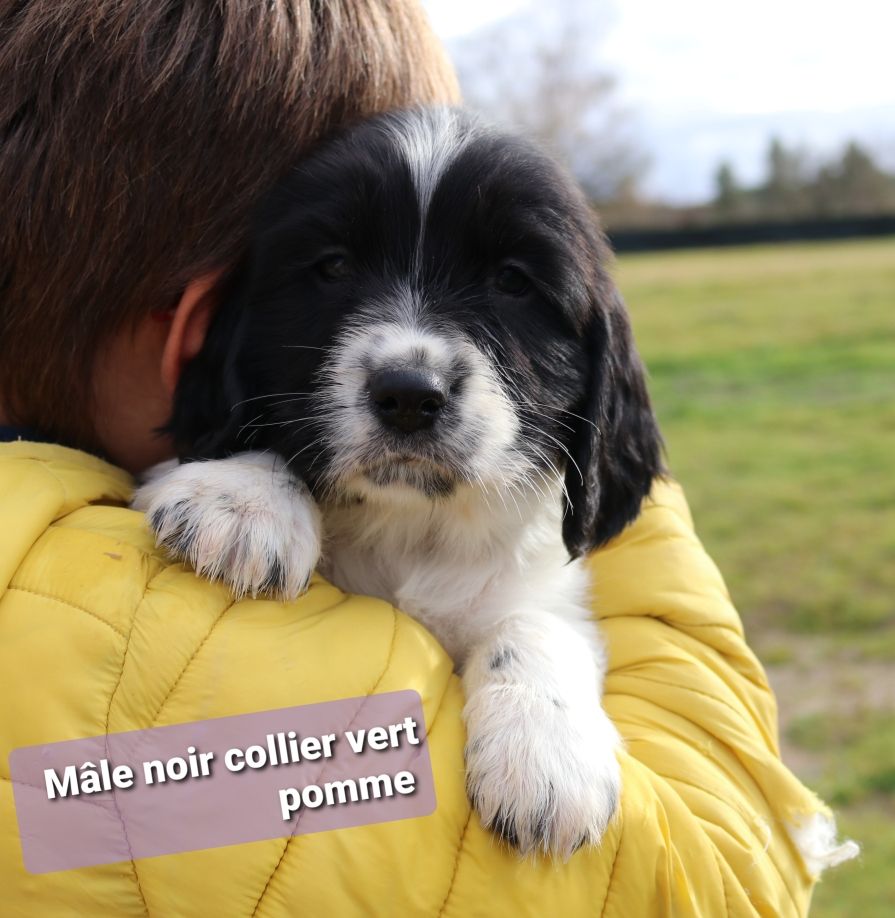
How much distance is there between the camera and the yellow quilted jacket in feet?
5.80

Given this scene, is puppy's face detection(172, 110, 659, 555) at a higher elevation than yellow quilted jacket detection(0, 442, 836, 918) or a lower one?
higher

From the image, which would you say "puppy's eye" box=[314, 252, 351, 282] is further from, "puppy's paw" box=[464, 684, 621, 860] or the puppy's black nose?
"puppy's paw" box=[464, 684, 621, 860]

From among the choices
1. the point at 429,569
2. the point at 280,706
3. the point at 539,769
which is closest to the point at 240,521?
the point at 280,706

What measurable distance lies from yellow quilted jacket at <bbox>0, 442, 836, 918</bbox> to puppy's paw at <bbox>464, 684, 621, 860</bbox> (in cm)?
3

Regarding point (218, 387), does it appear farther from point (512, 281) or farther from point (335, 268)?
point (512, 281)

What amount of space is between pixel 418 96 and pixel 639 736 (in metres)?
1.57

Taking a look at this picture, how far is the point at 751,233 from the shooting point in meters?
36.9

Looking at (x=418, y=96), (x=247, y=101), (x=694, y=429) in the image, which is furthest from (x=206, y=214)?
(x=694, y=429)

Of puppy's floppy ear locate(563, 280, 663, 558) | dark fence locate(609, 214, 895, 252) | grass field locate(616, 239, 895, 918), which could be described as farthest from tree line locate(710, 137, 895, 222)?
puppy's floppy ear locate(563, 280, 663, 558)

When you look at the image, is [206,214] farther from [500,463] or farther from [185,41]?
[500,463]

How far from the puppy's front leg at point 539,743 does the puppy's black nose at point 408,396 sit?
0.55m

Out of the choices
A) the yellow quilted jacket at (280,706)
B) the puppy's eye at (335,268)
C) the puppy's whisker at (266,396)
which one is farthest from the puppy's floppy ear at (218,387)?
the yellow quilted jacket at (280,706)

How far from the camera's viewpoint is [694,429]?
12.4 metres

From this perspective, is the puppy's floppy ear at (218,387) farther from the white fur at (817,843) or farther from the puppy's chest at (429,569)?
Answer: the white fur at (817,843)
